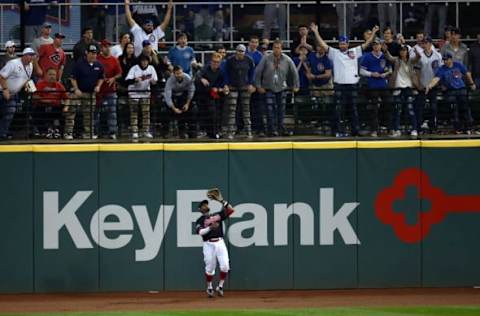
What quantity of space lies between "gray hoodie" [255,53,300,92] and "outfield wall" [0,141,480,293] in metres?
1.05

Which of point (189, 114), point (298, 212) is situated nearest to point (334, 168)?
point (298, 212)

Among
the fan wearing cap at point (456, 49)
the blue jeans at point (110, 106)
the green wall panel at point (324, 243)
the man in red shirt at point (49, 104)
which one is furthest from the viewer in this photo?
the fan wearing cap at point (456, 49)

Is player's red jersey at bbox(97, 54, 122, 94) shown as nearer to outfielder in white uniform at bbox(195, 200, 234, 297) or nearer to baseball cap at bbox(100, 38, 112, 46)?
baseball cap at bbox(100, 38, 112, 46)

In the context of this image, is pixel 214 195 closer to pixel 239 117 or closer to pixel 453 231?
pixel 239 117

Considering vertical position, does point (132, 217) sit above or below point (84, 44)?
below

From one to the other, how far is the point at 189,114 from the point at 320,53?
2478 mm

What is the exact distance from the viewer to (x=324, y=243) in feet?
83.0

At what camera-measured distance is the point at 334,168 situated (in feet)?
82.9

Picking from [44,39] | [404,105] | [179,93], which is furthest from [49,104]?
[404,105]

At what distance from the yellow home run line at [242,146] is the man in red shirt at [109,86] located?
1.39 feet

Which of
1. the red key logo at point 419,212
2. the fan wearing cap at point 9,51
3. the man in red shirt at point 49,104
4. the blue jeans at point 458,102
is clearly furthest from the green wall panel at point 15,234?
the blue jeans at point 458,102

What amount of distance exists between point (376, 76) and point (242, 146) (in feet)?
8.54

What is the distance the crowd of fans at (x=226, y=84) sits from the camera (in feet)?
80.3

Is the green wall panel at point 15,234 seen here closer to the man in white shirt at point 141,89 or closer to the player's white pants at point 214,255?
the man in white shirt at point 141,89
